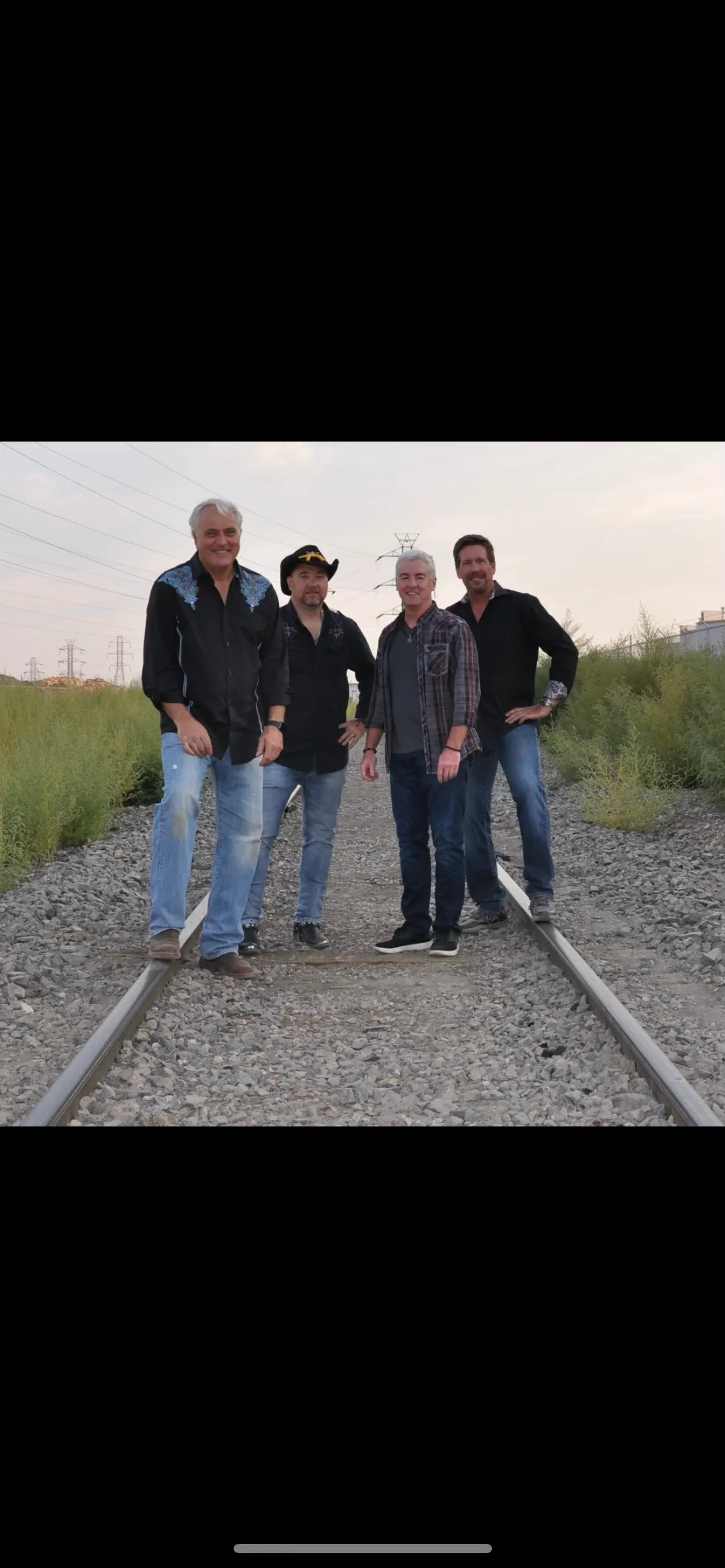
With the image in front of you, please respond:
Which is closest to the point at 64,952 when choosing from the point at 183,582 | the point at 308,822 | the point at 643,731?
the point at 308,822

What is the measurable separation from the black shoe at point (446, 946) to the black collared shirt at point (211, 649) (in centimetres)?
155

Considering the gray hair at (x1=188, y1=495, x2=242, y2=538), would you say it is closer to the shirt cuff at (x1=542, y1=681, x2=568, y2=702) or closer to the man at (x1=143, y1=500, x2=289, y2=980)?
the man at (x1=143, y1=500, x2=289, y2=980)

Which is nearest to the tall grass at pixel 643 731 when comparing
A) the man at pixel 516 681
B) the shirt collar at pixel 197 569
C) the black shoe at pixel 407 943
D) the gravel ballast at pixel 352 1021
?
the gravel ballast at pixel 352 1021

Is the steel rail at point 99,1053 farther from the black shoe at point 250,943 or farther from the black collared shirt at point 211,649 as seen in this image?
the black collared shirt at point 211,649

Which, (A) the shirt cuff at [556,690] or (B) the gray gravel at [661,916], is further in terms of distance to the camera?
(A) the shirt cuff at [556,690]

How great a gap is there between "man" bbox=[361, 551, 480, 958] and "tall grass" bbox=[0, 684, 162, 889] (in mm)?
3192

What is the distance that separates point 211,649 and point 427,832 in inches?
66.5

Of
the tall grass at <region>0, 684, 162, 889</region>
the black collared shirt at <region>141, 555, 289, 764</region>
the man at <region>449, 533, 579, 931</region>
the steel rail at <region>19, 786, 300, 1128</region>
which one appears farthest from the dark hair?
the tall grass at <region>0, 684, 162, 889</region>

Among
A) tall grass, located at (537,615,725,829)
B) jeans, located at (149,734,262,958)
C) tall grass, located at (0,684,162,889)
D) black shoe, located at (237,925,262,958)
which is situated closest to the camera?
jeans, located at (149,734,262,958)

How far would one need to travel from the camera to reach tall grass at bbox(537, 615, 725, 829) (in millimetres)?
11172

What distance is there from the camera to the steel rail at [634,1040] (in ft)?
12.6

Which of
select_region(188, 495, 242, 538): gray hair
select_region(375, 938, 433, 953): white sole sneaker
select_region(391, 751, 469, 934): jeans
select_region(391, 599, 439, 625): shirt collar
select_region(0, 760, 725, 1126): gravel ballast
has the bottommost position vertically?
select_region(0, 760, 725, 1126): gravel ballast

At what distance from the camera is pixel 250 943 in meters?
6.59

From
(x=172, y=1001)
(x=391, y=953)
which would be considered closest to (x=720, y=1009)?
(x=391, y=953)
